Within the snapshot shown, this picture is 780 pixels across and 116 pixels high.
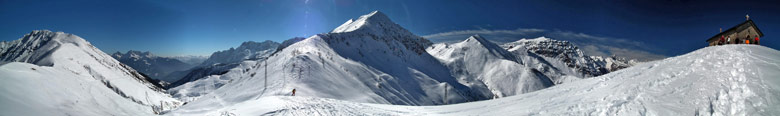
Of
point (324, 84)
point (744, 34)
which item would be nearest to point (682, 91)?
point (744, 34)

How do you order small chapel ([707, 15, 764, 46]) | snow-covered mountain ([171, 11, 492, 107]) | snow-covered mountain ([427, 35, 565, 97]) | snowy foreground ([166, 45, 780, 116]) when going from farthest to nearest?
snow-covered mountain ([427, 35, 565, 97]) → snow-covered mountain ([171, 11, 492, 107]) → small chapel ([707, 15, 764, 46]) → snowy foreground ([166, 45, 780, 116])

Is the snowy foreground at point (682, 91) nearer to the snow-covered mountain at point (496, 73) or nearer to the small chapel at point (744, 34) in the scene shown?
the small chapel at point (744, 34)

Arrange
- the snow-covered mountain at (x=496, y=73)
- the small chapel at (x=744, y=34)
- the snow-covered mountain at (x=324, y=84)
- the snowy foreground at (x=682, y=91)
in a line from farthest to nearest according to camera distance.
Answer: the snow-covered mountain at (x=496, y=73) < the snow-covered mountain at (x=324, y=84) < the small chapel at (x=744, y=34) < the snowy foreground at (x=682, y=91)

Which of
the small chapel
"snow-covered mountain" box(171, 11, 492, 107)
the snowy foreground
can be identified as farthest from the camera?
"snow-covered mountain" box(171, 11, 492, 107)

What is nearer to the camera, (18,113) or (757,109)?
(757,109)

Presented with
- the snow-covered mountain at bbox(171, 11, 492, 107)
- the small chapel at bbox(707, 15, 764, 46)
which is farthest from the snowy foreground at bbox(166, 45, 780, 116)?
the snow-covered mountain at bbox(171, 11, 492, 107)

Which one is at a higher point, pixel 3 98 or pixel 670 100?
pixel 3 98

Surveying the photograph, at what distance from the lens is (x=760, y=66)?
25.8ft

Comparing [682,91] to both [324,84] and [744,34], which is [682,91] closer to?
[744,34]

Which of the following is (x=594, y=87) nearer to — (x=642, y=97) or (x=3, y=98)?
(x=642, y=97)

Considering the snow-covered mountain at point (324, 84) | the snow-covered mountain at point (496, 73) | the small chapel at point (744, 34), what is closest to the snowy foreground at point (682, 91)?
the small chapel at point (744, 34)

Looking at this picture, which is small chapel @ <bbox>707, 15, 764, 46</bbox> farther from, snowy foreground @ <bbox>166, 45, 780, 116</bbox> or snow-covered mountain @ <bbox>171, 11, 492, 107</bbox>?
snow-covered mountain @ <bbox>171, 11, 492, 107</bbox>

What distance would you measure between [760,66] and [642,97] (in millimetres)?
2643

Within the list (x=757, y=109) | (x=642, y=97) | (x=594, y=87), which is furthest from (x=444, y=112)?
(x=757, y=109)
